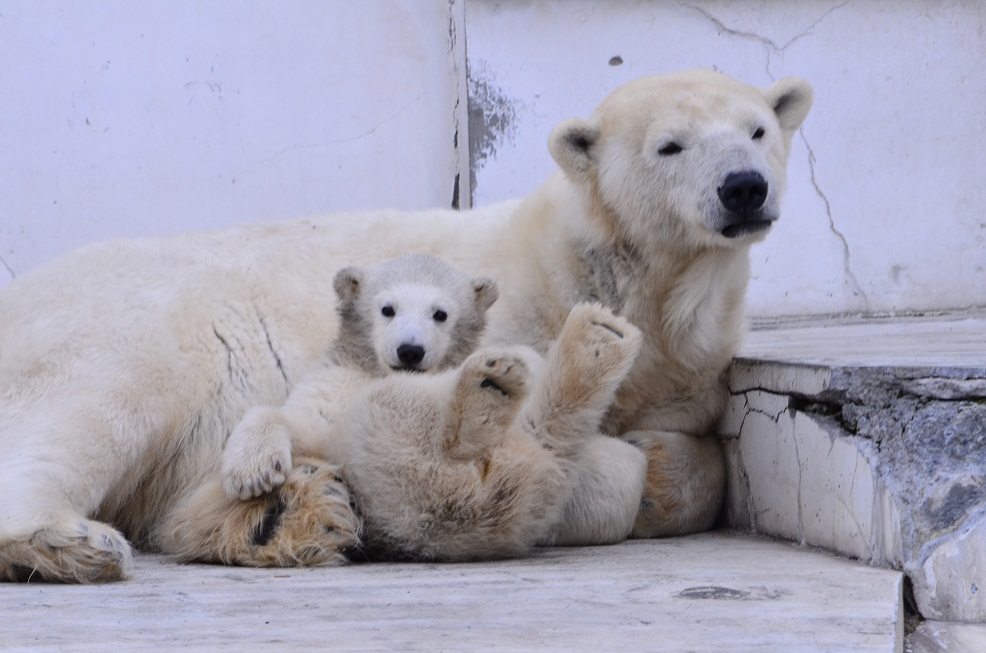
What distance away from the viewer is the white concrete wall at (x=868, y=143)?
5.41 m

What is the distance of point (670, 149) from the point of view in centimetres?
339

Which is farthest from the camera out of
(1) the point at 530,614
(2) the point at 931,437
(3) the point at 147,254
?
(3) the point at 147,254

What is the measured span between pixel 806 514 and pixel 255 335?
1.58 metres

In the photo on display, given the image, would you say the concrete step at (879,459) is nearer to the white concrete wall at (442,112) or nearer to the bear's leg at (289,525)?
the bear's leg at (289,525)

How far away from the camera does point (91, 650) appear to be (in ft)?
6.26

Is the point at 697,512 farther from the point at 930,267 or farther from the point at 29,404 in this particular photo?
the point at 930,267

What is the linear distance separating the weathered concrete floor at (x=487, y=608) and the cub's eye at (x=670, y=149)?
1.11m

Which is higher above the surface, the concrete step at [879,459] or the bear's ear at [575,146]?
the bear's ear at [575,146]

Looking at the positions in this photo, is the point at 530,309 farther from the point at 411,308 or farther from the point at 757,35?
the point at 757,35

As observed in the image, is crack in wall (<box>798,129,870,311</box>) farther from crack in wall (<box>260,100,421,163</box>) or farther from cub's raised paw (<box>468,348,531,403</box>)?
cub's raised paw (<box>468,348,531,403</box>)

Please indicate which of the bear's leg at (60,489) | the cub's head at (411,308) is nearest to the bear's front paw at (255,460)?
the bear's leg at (60,489)

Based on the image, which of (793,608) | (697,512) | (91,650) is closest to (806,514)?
(697,512)

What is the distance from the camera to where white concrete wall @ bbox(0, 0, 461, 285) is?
197 inches

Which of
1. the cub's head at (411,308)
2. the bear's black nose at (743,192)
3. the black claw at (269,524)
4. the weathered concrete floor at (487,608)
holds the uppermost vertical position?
the bear's black nose at (743,192)
